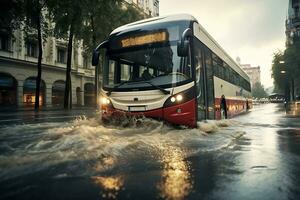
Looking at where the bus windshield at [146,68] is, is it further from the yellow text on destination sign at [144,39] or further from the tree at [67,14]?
the tree at [67,14]

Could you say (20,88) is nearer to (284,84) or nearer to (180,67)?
(180,67)

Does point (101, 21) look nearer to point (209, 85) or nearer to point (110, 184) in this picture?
point (209, 85)

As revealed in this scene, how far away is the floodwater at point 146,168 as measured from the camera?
3.27 metres

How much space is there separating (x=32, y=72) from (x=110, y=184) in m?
32.6

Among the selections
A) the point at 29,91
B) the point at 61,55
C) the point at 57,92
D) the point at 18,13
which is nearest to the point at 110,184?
the point at 18,13

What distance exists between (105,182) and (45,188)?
61 cm

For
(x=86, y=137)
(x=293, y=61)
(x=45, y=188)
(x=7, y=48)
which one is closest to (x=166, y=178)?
(x=45, y=188)

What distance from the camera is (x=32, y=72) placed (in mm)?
33875

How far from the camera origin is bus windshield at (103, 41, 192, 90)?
8703mm

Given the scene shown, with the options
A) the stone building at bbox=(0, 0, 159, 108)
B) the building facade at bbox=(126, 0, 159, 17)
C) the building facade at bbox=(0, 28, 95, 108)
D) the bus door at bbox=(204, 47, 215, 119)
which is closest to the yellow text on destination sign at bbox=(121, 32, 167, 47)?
the bus door at bbox=(204, 47, 215, 119)

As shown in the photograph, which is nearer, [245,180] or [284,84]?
[245,180]

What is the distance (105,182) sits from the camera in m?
3.61

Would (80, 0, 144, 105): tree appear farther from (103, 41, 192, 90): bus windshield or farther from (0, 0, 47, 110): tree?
(103, 41, 192, 90): bus windshield

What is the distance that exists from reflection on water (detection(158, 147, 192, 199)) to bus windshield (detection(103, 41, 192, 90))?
3.52m
